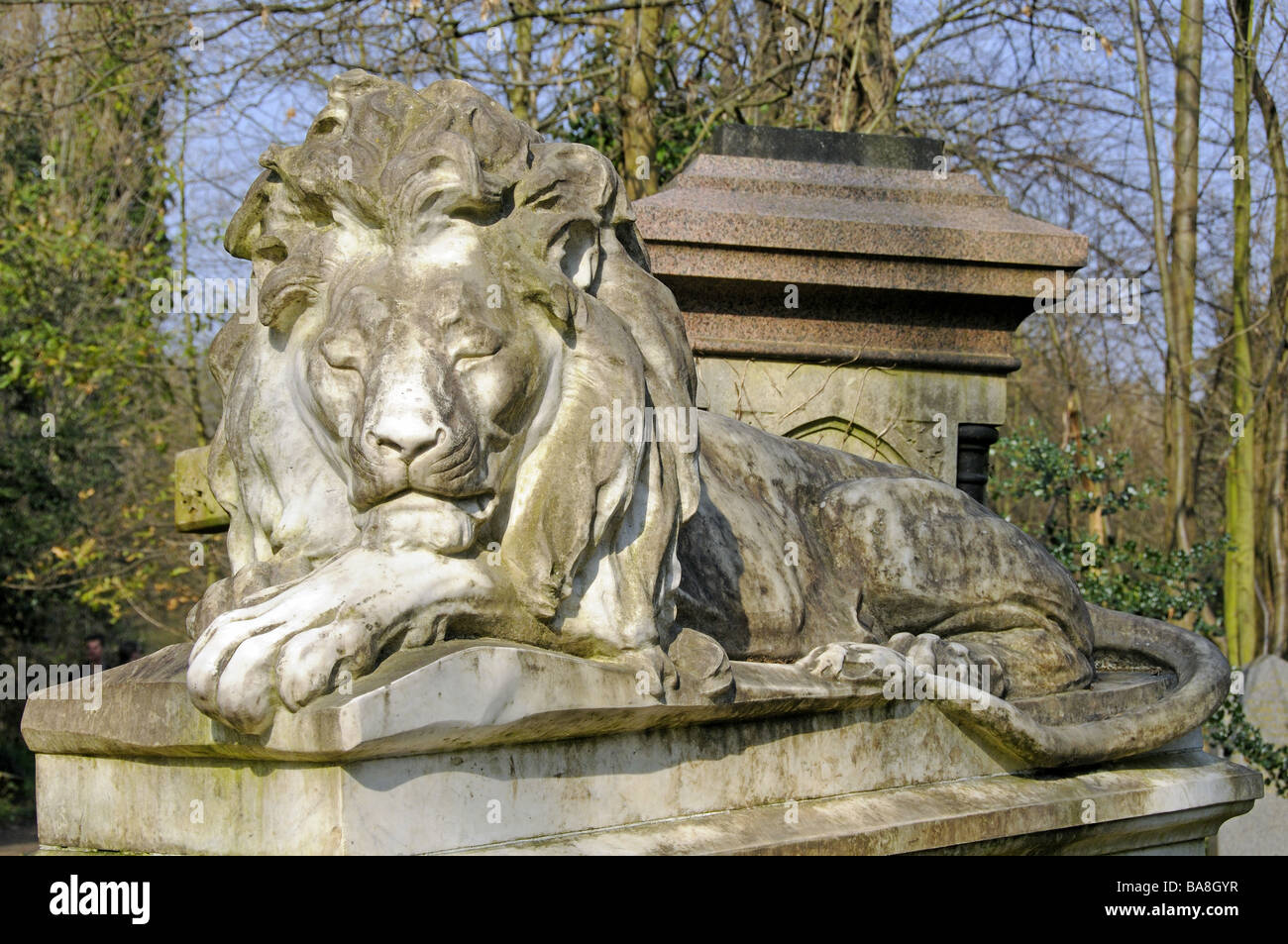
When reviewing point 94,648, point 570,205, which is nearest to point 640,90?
point 570,205

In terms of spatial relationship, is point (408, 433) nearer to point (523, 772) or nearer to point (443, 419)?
point (443, 419)

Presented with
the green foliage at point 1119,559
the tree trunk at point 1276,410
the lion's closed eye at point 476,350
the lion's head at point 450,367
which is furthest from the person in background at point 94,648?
the lion's closed eye at point 476,350

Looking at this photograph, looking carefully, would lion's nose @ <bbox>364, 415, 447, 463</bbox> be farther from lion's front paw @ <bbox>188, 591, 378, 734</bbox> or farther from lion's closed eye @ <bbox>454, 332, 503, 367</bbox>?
lion's front paw @ <bbox>188, 591, 378, 734</bbox>

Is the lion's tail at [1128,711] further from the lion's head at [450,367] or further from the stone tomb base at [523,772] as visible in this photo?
the lion's head at [450,367]

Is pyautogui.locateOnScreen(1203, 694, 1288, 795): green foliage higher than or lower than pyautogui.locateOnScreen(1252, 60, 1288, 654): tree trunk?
lower

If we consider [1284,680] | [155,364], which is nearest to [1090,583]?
[1284,680]

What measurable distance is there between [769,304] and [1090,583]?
3.04 m

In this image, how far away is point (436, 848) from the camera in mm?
2756

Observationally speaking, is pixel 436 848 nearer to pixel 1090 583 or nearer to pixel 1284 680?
pixel 1090 583

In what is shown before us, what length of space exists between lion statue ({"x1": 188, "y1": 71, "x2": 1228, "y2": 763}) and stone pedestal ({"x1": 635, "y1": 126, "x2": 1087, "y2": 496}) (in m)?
1.96

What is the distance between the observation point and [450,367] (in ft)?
9.66

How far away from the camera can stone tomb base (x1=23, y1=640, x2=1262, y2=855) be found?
2.68m

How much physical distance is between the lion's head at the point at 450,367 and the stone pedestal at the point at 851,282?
214 centimetres

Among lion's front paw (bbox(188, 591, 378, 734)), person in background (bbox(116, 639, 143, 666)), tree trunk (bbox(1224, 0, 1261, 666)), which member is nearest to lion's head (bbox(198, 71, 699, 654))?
lion's front paw (bbox(188, 591, 378, 734))
